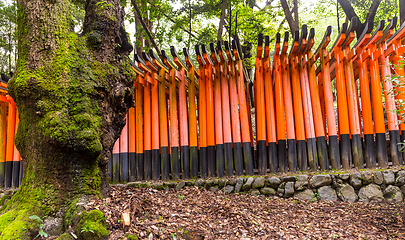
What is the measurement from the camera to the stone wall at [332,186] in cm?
454

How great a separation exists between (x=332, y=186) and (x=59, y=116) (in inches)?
183

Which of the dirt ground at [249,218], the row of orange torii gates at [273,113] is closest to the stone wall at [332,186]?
the dirt ground at [249,218]

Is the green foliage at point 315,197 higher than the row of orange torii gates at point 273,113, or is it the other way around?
the row of orange torii gates at point 273,113

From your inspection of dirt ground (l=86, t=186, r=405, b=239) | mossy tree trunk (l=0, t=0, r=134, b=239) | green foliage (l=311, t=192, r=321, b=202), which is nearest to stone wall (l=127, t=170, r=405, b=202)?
green foliage (l=311, t=192, r=321, b=202)

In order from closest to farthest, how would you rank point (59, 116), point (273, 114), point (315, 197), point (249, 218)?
point (59, 116) < point (249, 218) < point (315, 197) < point (273, 114)

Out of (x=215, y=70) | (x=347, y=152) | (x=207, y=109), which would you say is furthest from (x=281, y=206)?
(x=215, y=70)

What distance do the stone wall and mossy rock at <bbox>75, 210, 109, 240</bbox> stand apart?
9.26 feet

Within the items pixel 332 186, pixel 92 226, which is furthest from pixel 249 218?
pixel 92 226

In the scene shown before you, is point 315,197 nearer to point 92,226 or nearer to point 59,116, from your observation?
point 92,226

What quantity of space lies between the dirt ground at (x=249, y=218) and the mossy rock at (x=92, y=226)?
0.11m

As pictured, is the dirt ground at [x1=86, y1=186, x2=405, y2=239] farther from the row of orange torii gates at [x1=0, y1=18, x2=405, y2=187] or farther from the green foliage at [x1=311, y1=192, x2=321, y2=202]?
the row of orange torii gates at [x1=0, y1=18, x2=405, y2=187]

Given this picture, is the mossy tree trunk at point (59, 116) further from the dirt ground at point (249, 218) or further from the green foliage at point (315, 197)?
the green foliage at point (315, 197)

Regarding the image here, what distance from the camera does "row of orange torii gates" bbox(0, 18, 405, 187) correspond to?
17.4 ft

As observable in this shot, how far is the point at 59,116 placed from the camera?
3.19 metres
